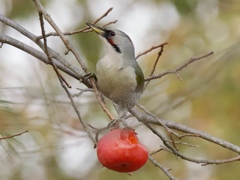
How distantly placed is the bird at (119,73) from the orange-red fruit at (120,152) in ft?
0.67

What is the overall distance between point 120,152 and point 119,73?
0.36 metres

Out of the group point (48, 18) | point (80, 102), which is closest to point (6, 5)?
point (80, 102)

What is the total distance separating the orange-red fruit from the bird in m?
0.20

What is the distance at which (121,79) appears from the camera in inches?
89.5

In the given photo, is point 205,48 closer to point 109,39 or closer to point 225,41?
point 225,41

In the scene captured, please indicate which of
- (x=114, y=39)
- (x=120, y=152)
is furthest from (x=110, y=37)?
(x=120, y=152)

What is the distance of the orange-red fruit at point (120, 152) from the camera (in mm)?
1990

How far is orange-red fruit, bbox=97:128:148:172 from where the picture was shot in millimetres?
1990

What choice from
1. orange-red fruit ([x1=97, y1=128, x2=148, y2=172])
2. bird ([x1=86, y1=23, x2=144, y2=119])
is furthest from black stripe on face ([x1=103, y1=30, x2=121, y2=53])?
orange-red fruit ([x1=97, y1=128, x2=148, y2=172])

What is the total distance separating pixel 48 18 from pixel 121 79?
1.11ft

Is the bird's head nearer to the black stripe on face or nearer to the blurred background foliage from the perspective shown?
the black stripe on face

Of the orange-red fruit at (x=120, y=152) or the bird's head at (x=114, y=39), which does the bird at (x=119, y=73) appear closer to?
the bird's head at (x=114, y=39)

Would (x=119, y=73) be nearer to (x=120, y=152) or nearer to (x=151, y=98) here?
(x=120, y=152)

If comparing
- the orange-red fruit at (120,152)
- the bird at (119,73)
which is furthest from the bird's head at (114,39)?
the orange-red fruit at (120,152)
